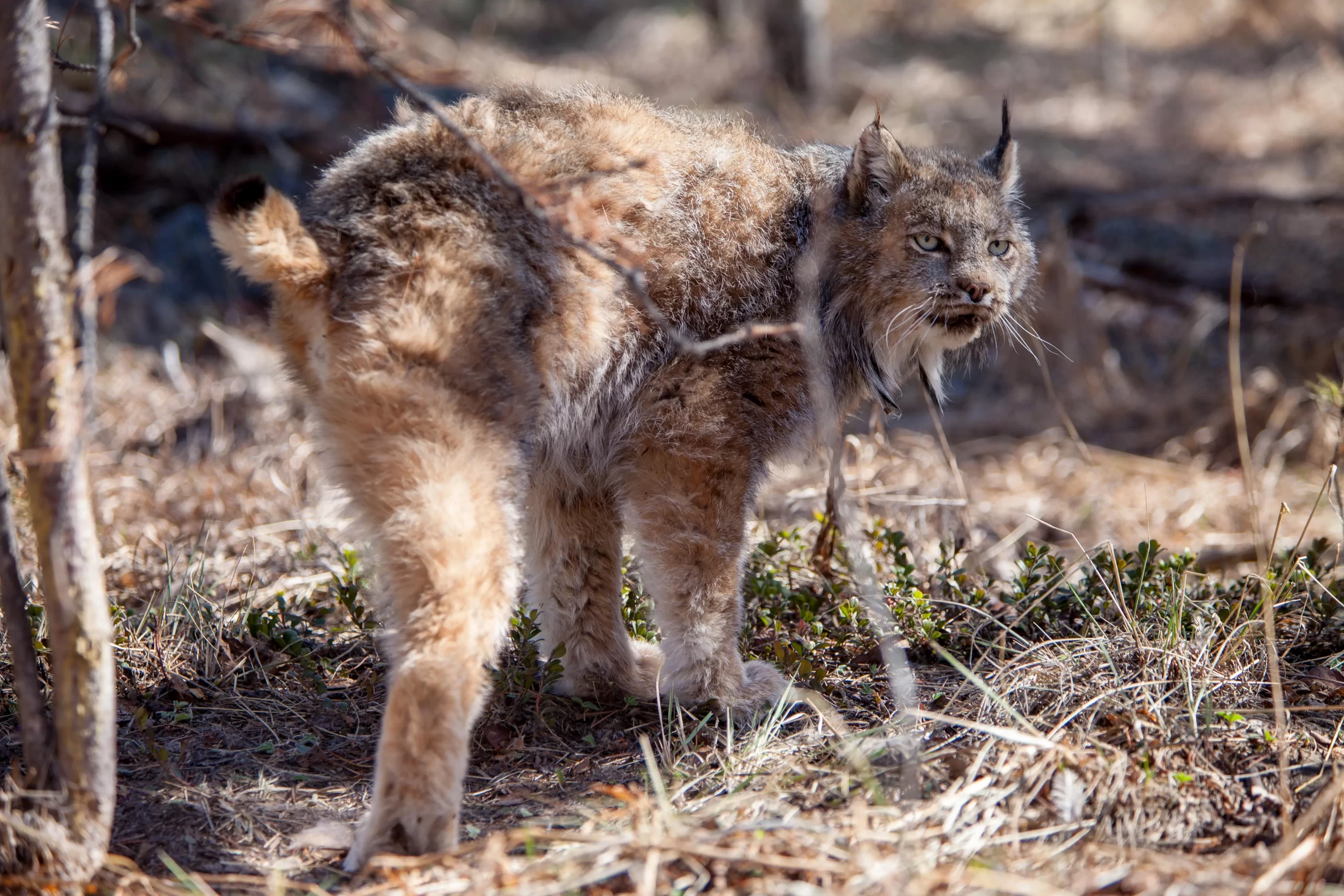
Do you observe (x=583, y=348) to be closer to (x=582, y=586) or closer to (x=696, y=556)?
(x=696, y=556)

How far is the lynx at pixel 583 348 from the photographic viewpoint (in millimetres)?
2566

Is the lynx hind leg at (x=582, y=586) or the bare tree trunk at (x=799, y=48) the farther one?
the bare tree trunk at (x=799, y=48)

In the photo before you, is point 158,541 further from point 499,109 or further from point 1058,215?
point 1058,215

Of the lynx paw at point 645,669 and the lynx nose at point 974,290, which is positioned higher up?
the lynx nose at point 974,290

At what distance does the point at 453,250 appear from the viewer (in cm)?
271

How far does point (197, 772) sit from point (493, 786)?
2.62ft

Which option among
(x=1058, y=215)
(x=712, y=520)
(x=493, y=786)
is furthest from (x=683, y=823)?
(x=1058, y=215)

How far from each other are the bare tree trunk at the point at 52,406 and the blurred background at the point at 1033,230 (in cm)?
15

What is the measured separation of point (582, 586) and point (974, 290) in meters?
1.60

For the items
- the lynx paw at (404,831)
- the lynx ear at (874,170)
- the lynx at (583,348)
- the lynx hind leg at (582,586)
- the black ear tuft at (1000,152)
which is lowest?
the lynx paw at (404,831)

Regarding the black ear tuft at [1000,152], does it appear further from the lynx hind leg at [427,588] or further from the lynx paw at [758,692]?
the lynx hind leg at [427,588]

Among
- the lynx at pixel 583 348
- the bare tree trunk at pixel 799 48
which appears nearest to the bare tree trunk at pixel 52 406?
the lynx at pixel 583 348

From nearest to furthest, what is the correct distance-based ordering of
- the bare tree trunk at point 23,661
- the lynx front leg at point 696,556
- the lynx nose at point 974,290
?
the bare tree trunk at point 23,661 < the lynx front leg at point 696,556 < the lynx nose at point 974,290

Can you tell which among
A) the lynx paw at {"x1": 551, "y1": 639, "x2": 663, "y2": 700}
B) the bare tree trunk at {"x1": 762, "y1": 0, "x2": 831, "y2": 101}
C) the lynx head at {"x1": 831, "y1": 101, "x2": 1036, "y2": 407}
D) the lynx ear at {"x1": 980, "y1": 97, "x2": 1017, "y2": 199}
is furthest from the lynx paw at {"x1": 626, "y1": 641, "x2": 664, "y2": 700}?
the bare tree trunk at {"x1": 762, "y1": 0, "x2": 831, "y2": 101}
